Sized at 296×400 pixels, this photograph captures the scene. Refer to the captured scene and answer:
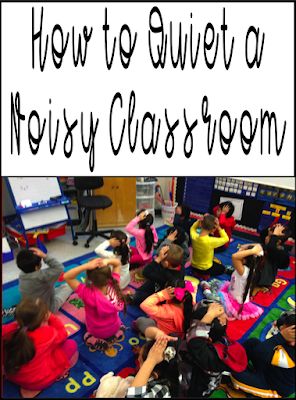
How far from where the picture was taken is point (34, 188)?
126 inches

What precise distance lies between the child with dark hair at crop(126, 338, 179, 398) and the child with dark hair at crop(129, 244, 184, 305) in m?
0.69

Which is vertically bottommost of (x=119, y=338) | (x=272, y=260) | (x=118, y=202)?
(x=119, y=338)

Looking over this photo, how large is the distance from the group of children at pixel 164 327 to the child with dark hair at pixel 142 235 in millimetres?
252

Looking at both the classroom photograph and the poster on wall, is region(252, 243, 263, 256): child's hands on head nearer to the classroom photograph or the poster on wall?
the classroom photograph

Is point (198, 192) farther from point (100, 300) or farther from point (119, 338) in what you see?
point (100, 300)

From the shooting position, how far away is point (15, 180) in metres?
3.05

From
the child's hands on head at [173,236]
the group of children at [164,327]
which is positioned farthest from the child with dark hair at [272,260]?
the child's hands on head at [173,236]

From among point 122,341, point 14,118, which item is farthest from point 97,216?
point 14,118

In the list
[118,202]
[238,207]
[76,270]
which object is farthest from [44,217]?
[238,207]

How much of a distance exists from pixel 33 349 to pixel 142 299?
1149 mm

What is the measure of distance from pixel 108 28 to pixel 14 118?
2.42ft

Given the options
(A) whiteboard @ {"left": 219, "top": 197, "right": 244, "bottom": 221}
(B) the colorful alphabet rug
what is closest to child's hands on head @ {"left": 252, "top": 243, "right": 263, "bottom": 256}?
→ (B) the colorful alphabet rug

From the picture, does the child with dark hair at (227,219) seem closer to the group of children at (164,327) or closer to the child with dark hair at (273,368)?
the group of children at (164,327)

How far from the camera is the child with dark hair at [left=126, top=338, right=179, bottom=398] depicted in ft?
4.20
